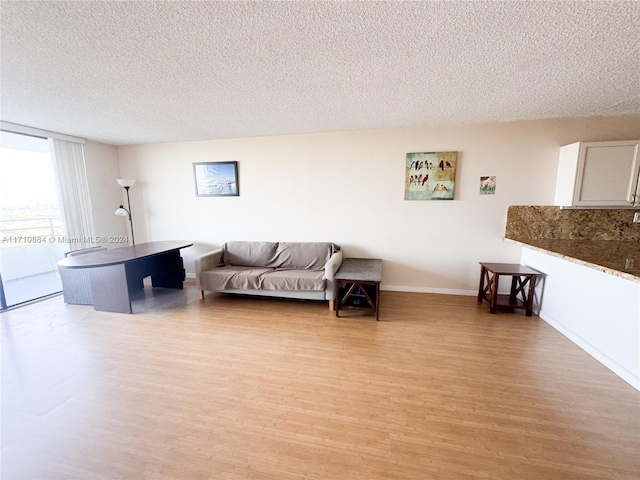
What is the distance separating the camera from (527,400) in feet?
5.53

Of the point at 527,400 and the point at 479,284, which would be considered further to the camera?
the point at 479,284

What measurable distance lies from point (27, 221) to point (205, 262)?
2.55 metres

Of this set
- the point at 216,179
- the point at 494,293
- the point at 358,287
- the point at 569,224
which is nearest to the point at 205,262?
the point at 216,179

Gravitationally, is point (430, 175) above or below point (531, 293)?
above

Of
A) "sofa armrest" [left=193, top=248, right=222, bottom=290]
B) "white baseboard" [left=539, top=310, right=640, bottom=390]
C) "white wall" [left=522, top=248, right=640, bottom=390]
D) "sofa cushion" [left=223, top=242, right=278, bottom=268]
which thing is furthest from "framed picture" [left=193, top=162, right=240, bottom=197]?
"white baseboard" [left=539, top=310, right=640, bottom=390]

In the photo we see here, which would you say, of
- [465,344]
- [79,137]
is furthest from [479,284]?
[79,137]

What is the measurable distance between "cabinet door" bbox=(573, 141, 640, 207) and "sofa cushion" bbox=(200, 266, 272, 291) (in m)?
4.03

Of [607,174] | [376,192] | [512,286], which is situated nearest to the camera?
[607,174]

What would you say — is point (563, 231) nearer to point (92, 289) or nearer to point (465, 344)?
point (465, 344)

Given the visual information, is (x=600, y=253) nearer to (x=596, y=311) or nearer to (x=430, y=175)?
(x=596, y=311)

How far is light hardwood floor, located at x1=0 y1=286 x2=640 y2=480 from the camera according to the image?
4.20 feet

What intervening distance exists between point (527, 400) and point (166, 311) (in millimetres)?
3705

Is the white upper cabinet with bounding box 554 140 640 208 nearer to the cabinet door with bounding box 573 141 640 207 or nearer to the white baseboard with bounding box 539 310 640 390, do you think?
the cabinet door with bounding box 573 141 640 207

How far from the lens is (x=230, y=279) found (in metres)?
3.33
